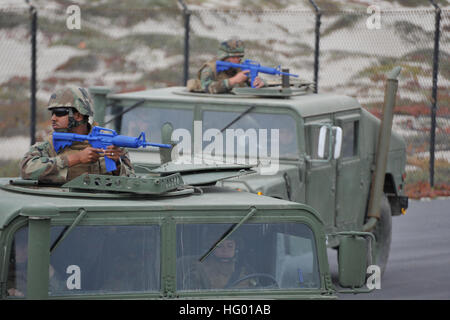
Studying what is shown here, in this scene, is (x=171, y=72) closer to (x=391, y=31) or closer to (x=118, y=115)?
(x=391, y=31)

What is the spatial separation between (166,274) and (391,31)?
1004 inches

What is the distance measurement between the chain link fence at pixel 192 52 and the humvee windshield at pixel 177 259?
56.4 ft

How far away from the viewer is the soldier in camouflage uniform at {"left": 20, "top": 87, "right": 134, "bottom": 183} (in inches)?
269

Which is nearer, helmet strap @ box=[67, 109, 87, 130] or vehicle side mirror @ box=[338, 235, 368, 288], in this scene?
vehicle side mirror @ box=[338, 235, 368, 288]

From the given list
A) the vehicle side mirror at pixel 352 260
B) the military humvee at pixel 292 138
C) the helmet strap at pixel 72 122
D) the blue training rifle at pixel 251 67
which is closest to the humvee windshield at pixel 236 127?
the military humvee at pixel 292 138

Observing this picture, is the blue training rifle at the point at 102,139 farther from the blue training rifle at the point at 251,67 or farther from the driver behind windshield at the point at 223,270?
the blue training rifle at the point at 251,67

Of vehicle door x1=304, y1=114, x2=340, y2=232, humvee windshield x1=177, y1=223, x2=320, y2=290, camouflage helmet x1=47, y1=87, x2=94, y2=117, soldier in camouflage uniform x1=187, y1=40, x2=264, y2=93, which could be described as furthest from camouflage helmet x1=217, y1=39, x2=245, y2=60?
humvee windshield x1=177, y1=223, x2=320, y2=290

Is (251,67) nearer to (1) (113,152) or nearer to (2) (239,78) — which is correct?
(2) (239,78)

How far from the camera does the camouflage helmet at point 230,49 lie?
12.5 m

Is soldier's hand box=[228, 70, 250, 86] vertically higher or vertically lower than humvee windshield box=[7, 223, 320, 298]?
higher

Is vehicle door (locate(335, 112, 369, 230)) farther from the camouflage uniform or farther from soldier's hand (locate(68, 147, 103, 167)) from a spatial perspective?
soldier's hand (locate(68, 147, 103, 167))

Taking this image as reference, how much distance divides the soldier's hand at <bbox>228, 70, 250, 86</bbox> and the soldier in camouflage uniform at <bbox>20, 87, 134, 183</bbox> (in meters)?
4.54

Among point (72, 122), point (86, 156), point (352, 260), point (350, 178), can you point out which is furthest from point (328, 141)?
point (352, 260)

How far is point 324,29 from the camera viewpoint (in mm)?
32656
